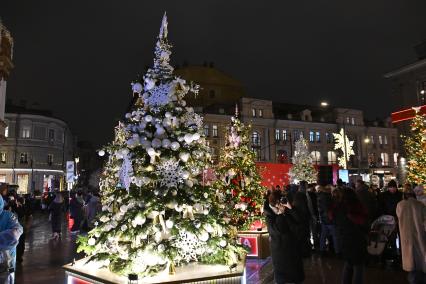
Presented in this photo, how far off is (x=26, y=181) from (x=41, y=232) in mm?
37838

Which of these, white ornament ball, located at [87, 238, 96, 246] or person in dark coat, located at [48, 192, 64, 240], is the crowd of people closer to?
white ornament ball, located at [87, 238, 96, 246]

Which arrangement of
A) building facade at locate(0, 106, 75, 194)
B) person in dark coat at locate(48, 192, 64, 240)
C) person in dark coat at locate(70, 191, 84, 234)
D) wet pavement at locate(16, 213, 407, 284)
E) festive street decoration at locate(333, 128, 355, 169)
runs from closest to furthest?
wet pavement at locate(16, 213, 407, 284), person in dark coat at locate(48, 192, 64, 240), person in dark coat at locate(70, 191, 84, 234), festive street decoration at locate(333, 128, 355, 169), building facade at locate(0, 106, 75, 194)

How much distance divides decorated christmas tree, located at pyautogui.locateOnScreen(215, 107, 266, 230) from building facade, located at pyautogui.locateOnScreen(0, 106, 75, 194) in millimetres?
43106

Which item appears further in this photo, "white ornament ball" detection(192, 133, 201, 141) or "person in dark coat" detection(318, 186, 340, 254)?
"person in dark coat" detection(318, 186, 340, 254)

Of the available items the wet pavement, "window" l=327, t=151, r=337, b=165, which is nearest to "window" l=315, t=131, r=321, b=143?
"window" l=327, t=151, r=337, b=165

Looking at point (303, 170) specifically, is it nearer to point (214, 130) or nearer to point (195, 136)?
point (214, 130)

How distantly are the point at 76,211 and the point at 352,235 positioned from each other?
13076 millimetres

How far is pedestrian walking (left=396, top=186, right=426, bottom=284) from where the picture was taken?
21.0 ft

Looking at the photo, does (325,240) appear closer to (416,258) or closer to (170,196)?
(416,258)

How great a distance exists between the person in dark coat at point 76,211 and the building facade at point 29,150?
35.6 meters

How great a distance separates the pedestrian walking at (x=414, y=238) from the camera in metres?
6.41

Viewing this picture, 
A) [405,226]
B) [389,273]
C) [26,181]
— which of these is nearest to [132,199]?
[405,226]

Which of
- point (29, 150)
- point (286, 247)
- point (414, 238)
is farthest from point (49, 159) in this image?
point (414, 238)

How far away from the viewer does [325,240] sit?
1107 cm
